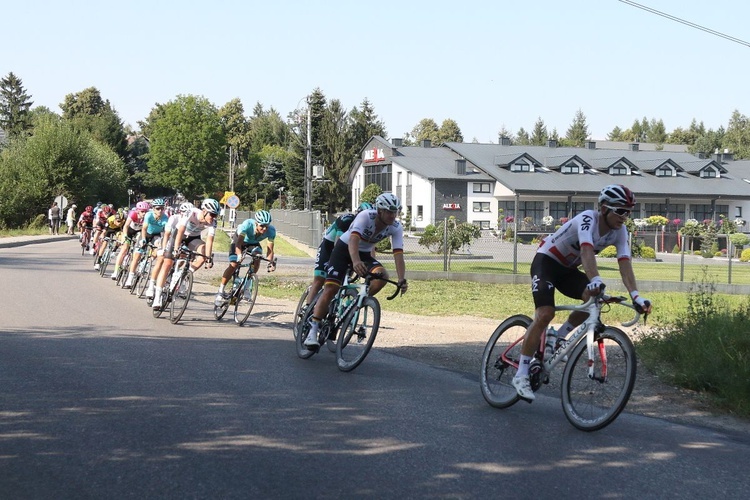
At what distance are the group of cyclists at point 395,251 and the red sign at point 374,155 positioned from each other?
72.4 metres

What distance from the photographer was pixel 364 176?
93312mm

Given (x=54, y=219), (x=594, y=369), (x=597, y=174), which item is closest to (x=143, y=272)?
(x=594, y=369)

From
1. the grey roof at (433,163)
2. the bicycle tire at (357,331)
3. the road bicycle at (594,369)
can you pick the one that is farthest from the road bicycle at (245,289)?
the grey roof at (433,163)

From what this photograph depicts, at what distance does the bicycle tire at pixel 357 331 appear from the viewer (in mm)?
9383

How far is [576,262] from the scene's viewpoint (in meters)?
7.59

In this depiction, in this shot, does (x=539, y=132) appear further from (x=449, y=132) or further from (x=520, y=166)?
(x=520, y=166)

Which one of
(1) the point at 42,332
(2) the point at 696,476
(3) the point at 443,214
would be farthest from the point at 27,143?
(2) the point at 696,476

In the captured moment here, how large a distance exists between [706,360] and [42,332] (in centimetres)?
800

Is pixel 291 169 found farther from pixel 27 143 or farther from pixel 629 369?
pixel 629 369

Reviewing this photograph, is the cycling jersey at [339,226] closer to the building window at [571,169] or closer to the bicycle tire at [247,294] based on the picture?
the bicycle tire at [247,294]

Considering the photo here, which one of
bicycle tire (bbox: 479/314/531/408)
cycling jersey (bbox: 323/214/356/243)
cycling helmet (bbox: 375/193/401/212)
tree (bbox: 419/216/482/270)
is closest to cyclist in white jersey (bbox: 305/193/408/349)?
cycling helmet (bbox: 375/193/401/212)

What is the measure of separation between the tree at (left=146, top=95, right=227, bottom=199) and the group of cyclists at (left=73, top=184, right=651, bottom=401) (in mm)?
98185

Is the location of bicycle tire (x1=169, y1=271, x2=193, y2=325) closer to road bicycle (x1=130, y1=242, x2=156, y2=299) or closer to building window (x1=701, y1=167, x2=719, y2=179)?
road bicycle (x1=130, y1=242, x2=156, y2=299)

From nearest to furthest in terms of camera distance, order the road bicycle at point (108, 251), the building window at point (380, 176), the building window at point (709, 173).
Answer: the road bicycle at point (108, 251) → the building window at point (709, 173) → the building window at point (380, 176)
